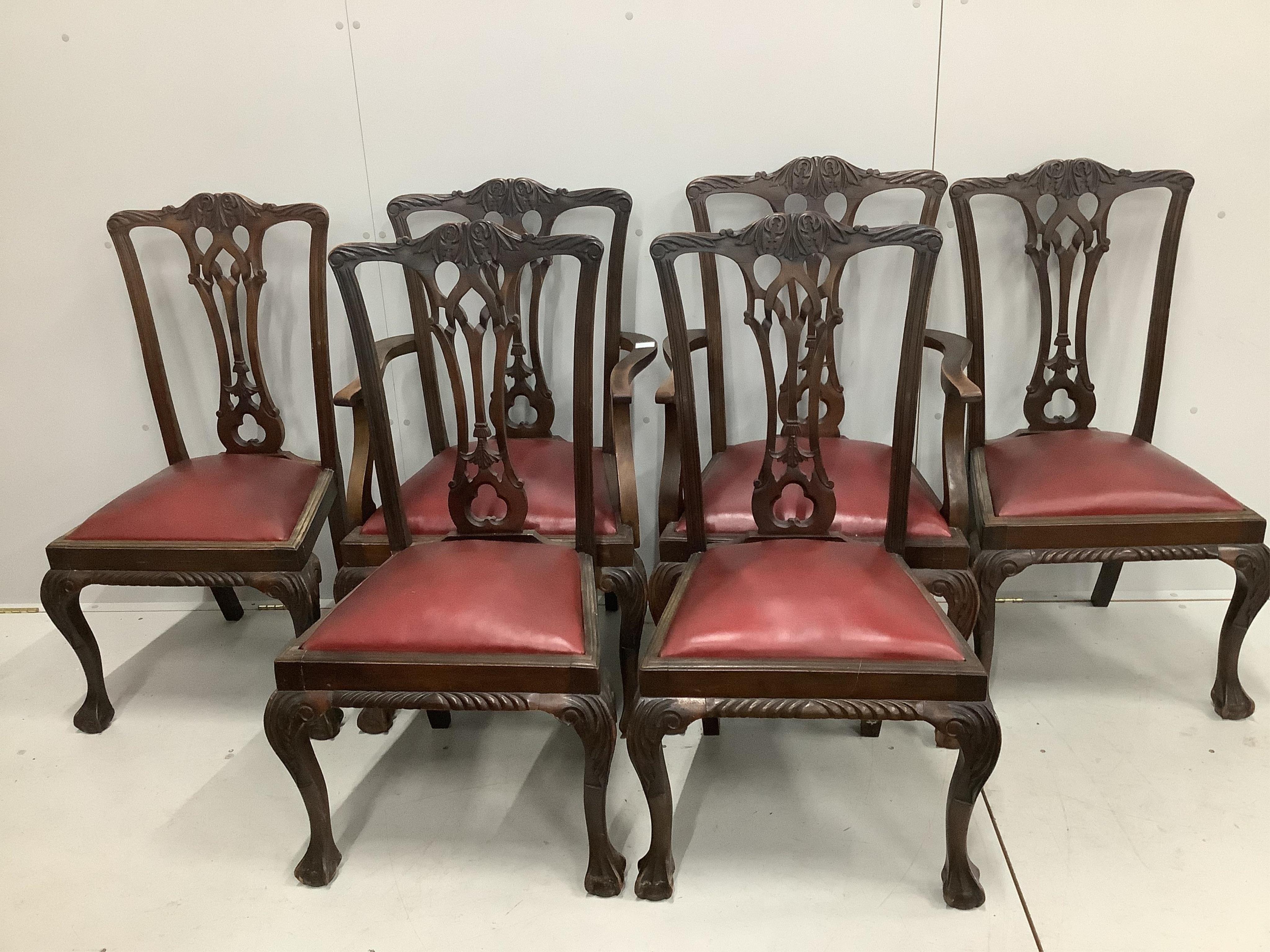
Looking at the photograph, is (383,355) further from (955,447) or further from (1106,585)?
(1106,585)

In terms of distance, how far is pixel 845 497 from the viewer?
1863mm

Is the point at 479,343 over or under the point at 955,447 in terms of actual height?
over

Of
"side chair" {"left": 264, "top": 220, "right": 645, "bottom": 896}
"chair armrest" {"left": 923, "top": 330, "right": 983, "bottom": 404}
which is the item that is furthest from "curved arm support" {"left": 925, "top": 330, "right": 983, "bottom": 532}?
"side chair" {"left": 264, "top": 220, "right": 645, "bottom": 896}

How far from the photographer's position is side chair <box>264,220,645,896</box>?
5.00 feet

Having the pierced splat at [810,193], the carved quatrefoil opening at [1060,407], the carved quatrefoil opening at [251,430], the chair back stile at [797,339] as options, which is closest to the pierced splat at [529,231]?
the pierced splat at [810,193]

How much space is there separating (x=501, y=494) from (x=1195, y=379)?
187 cm

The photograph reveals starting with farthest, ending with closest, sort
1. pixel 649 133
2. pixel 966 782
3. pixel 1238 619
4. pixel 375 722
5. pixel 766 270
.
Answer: pixel 766 270
pixel 649 133
pixel 375 722
pixel 1238 619
pixel 966 782

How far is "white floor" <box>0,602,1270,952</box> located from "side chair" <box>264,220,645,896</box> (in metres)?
0.14

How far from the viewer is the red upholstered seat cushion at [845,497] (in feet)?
6.00

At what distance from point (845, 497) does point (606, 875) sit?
0.88 metres

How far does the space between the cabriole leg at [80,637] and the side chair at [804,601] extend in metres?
1.37

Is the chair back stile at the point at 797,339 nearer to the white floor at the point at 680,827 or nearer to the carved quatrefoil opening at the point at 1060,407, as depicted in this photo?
the white floor at the point at 680,827

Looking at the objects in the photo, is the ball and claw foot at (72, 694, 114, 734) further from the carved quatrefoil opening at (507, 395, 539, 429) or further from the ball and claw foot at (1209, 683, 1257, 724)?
the ball and claw foot at (1209, 683, 1257, 724)

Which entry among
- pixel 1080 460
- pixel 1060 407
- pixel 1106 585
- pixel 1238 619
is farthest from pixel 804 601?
pixel 1106 585
